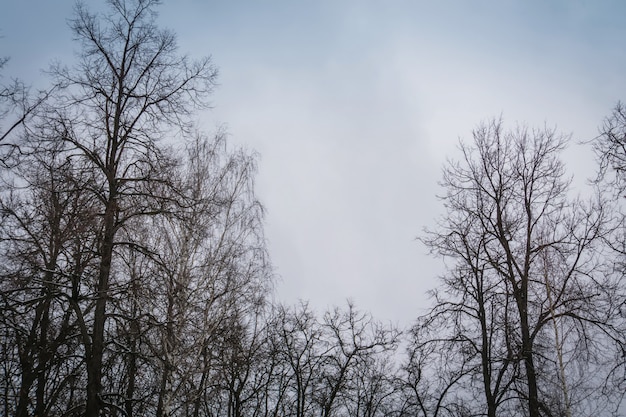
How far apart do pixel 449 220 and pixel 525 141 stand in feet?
11.9

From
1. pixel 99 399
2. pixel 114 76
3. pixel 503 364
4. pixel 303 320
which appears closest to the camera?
pixel 99 399

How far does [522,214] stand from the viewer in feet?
52.7

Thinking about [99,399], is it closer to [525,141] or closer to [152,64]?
[152,64]

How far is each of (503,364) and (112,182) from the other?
11598 mm

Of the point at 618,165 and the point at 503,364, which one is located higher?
the point at 618,165

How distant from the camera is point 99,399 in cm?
912

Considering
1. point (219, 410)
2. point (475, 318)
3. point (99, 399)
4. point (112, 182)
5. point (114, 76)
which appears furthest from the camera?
point (219, 410)

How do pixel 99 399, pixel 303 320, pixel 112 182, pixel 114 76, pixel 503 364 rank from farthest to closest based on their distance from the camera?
pixel 303 320
pixel 503 364
pixel 114 76
pixel 112 182
pixel 99 399

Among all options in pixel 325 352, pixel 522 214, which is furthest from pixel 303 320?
pixel 522 214

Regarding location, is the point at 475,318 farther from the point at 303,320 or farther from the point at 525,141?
the point at 303,320

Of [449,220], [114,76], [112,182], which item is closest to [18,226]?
[112,182]

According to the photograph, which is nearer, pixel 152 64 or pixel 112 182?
pixel 112 182

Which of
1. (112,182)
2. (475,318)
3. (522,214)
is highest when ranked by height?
(522,214)

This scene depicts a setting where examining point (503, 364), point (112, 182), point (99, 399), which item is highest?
point (112, 182)
